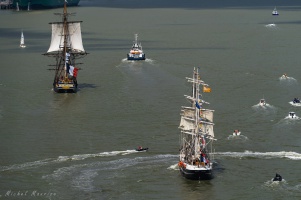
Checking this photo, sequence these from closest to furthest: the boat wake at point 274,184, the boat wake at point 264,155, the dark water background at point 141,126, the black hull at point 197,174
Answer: the boat wake at point 274,184
the dark water background at point 141,126
the black hull at point 197,174
the boat wake at point 264,155

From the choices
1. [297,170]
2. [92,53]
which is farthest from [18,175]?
[92,53]

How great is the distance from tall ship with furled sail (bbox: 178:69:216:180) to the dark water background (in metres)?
1.08

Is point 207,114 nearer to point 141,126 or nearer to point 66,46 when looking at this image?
point 141,126

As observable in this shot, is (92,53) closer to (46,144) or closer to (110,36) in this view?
(110,36)

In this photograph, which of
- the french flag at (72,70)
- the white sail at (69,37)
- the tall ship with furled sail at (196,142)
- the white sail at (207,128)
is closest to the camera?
the tall ship with furled sail at (196,142)

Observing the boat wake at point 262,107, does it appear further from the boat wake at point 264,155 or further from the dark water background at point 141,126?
the boat wake at point 264,155

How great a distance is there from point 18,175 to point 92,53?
286ft

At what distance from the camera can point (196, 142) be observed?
82812mm

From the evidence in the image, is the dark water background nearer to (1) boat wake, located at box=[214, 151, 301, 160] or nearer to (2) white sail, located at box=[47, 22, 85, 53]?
(1) boat wake, located at box=[214, 151, 301, 160]

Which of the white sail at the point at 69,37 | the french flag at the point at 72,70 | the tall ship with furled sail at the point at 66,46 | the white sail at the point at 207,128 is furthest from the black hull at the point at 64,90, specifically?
the white sail at the point at 207,128

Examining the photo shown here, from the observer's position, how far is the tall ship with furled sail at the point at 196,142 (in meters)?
80.4

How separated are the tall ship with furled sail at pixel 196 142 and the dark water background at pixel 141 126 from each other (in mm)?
1076

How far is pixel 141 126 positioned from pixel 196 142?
20.3 meters

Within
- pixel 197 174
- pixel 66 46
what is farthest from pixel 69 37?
pixel 197 174
